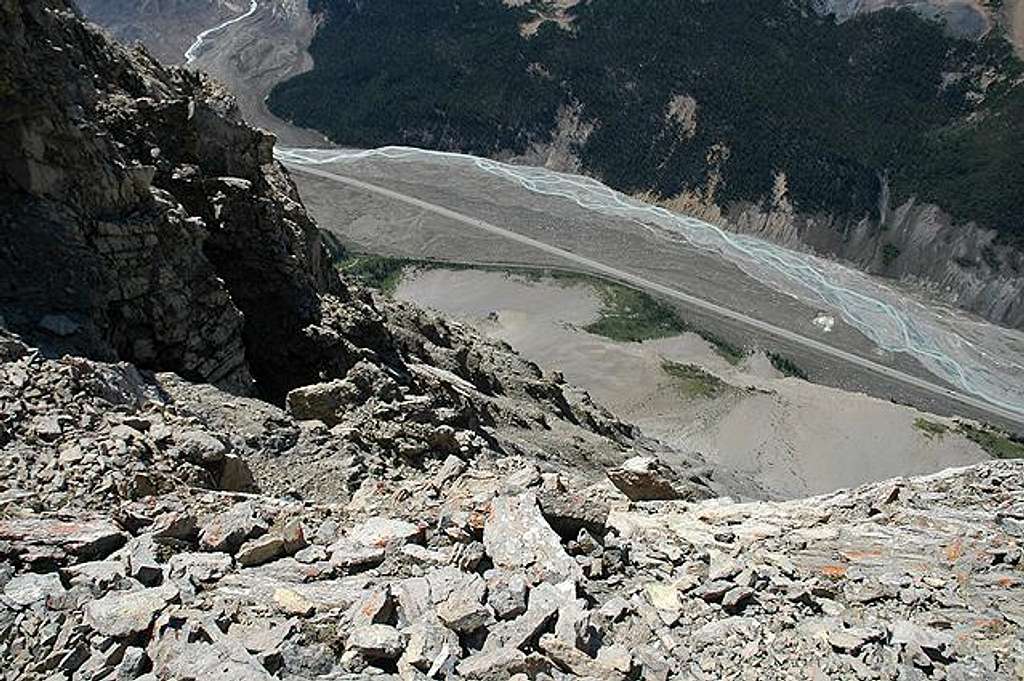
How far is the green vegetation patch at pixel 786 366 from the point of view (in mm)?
60656

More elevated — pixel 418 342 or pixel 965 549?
pixel 965 549

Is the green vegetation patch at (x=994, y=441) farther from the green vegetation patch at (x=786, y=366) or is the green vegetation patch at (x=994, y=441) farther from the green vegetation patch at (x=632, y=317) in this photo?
the green vegetation patch at (x=632, y=317)

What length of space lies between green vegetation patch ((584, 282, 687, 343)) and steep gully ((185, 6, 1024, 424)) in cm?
352

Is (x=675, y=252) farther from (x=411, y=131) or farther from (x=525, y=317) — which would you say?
(x=411, y=131)

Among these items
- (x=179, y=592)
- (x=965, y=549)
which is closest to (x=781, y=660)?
(x=965, y=549)

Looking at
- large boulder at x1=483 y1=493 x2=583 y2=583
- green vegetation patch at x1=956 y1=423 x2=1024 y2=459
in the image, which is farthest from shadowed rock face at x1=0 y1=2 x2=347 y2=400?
green vegetation patch at x1=956 y1=423 x2=1024 y2=459

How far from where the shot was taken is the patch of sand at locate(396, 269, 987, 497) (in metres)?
44.1

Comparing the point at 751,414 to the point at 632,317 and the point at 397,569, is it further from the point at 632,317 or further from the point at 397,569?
the point at 397,569

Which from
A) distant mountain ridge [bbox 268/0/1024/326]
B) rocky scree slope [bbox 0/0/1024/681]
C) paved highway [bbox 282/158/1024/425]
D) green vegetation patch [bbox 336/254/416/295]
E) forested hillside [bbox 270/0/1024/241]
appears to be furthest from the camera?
forested hillside [bbox 270/0/1024/241]

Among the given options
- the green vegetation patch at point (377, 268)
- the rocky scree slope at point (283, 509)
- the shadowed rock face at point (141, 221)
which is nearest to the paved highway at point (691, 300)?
the green vegetation patch at point (377, 268)

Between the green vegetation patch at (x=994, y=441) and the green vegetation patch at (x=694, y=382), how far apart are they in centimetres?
1311

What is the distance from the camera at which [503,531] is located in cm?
1079

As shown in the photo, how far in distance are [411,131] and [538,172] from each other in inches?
778

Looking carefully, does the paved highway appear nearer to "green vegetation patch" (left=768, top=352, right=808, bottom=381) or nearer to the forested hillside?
"green vegetation patch" (left=768, top=352, right=808, bottom=381)
